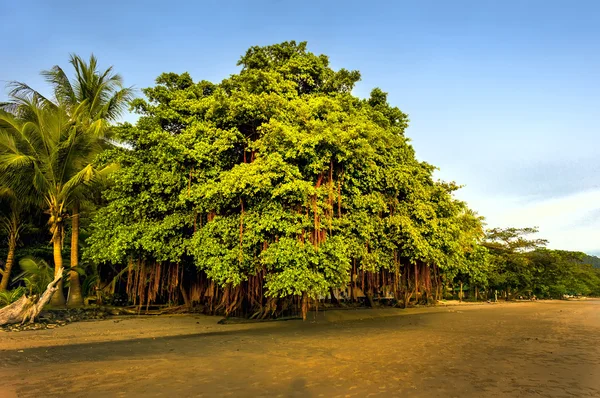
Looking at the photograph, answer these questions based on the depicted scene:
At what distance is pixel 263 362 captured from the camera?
8.93 metres

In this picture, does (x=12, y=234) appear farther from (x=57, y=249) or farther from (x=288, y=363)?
(x=288, y=363)

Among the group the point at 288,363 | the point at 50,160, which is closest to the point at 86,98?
the point at 50,160

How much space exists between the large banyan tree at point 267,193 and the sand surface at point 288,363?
2538 mm

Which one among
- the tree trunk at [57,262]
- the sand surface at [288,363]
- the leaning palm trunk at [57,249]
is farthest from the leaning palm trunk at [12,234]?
the sand surface at [288,363]

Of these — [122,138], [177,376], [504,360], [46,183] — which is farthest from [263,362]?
[46,183]

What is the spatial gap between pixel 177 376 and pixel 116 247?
9125 millimetres

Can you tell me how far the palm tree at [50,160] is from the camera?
59.7 ft

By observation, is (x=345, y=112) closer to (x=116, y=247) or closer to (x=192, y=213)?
(x=192, y=213)

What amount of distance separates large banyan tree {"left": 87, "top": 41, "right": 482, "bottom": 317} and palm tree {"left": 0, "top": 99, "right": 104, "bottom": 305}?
2.79 meters

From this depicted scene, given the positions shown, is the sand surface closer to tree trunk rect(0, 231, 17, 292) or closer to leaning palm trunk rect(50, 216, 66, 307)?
leaning palm trunk rect(50, 216, 66, 307)

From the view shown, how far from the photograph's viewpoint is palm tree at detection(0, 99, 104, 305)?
18188 millimetres

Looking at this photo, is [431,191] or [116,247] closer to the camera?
[116,247]

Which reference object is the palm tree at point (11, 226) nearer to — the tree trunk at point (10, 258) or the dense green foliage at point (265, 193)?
the tree trunk at point (10, 258)

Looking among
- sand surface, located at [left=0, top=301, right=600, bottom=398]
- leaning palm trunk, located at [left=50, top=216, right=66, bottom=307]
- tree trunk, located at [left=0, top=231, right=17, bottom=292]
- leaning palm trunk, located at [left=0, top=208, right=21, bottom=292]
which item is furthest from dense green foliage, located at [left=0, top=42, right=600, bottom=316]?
tree trunk, located at [left=0, top=231, right=17, bottom=292]
